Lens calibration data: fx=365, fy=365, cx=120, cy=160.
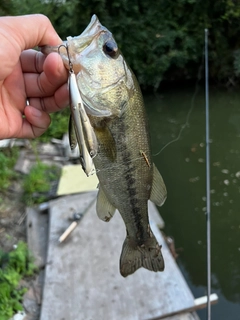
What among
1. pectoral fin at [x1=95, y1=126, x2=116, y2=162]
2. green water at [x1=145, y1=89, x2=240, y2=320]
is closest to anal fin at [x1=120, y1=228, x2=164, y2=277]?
pectoral fin at [x1=95, y1=126, x2=116, y2=162]

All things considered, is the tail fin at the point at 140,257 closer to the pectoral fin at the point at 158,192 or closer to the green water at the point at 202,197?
the pectoral fin at the point at 158,192

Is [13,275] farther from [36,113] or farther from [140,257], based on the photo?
[36,113]

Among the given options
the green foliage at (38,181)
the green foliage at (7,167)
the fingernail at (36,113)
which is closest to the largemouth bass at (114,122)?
the fingernail at (36,113)

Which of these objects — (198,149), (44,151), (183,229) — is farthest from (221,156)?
(44,151)

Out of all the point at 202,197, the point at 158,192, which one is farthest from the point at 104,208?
the point at 202,197

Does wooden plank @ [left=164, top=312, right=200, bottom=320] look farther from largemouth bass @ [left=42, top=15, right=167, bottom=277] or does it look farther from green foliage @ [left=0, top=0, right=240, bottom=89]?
green foliage @ [left=0, top=0, right=240, bottom=89]

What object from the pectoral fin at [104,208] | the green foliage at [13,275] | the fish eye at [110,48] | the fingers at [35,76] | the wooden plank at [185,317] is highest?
the fish eye at [110,48]

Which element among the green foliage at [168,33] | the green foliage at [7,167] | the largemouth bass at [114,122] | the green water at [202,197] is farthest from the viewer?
the green foliage at [168,33]
